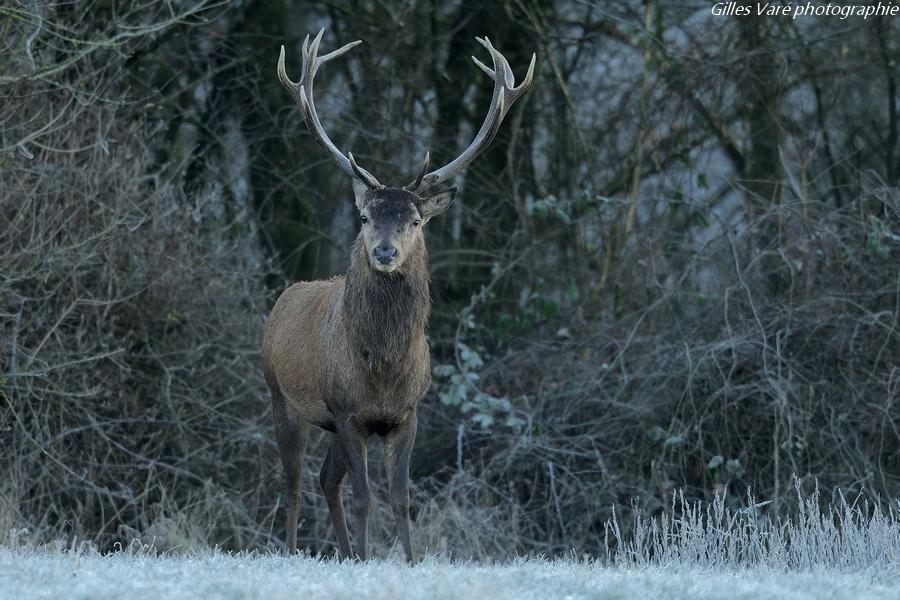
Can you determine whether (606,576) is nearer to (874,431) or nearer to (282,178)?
(874,431)

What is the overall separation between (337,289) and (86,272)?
8.43ft

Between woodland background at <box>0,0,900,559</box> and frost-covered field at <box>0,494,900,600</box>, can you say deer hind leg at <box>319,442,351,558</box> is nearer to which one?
woodland background at <box>0,0,900,559</box>

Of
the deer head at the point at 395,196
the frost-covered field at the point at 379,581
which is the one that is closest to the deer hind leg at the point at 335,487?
the deer head at the point at 395,196

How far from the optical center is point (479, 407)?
10.8 metres

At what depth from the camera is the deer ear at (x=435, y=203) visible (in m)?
7.74

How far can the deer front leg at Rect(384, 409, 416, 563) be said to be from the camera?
291 inches

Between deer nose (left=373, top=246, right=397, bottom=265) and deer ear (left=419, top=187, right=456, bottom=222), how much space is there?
1.65 ft

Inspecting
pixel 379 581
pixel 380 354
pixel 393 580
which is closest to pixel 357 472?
pixel 380 354

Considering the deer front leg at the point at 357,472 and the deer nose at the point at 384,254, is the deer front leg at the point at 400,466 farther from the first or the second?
the deer nose at the point at 384,254

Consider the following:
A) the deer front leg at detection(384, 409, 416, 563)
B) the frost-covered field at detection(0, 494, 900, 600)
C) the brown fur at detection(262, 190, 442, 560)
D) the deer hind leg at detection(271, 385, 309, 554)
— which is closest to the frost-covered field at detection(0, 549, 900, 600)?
the frost-covered field at detection(0, 494, 900, 600)

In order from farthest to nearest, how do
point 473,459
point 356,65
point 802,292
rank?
point 356,65 → point 473,459 → point 802,292

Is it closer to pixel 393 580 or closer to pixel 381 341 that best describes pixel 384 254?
pixel 381 341

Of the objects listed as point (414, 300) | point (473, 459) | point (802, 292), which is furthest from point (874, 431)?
point (414, 300)

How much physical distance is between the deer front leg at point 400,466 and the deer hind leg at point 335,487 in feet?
2.58
